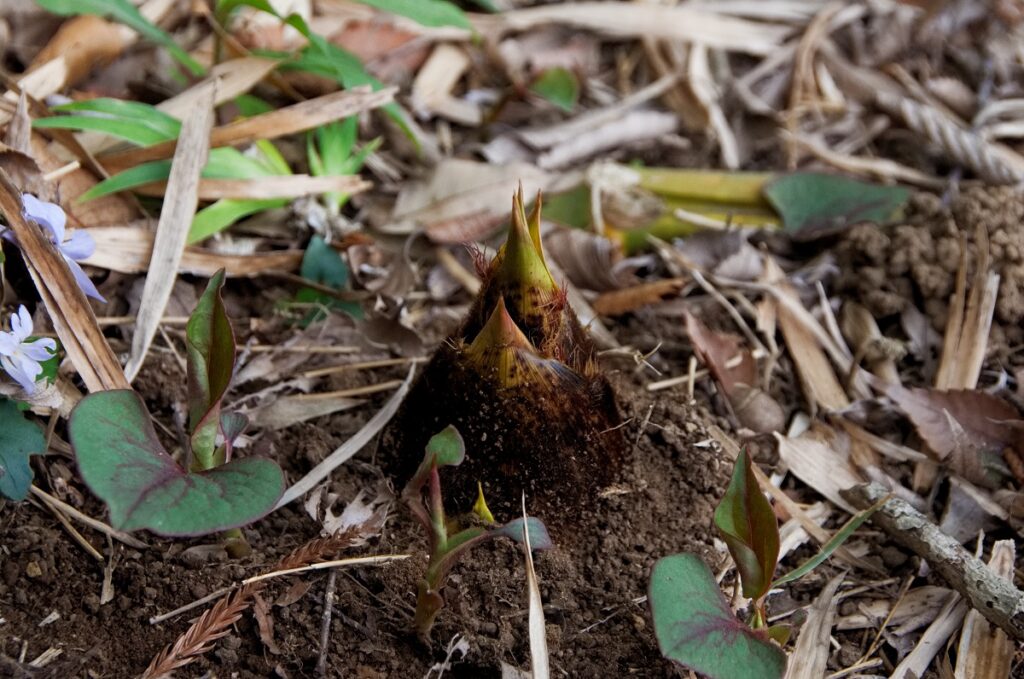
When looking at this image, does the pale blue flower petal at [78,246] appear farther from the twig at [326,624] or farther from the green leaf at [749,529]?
the green leaf at [749,529]

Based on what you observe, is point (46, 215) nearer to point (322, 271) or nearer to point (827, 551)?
point (322, 271)

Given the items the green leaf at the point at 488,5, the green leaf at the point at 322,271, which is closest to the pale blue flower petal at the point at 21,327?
the green leaf at the point at 322,271

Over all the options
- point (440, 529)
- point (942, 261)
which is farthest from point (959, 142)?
point (440, 529)

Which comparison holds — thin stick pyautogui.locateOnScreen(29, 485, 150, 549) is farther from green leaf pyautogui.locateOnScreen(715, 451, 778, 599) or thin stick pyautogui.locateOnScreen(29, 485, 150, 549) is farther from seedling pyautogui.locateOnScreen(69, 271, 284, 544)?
green leaf pyautogui.locateOnScreen(715, 451, 778, 599)

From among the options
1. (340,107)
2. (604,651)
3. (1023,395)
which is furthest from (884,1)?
(604,651)

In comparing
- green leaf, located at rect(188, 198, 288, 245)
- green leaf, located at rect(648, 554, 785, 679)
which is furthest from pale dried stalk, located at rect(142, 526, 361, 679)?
green leaf, located at rect(188, 198, 288, 245)
